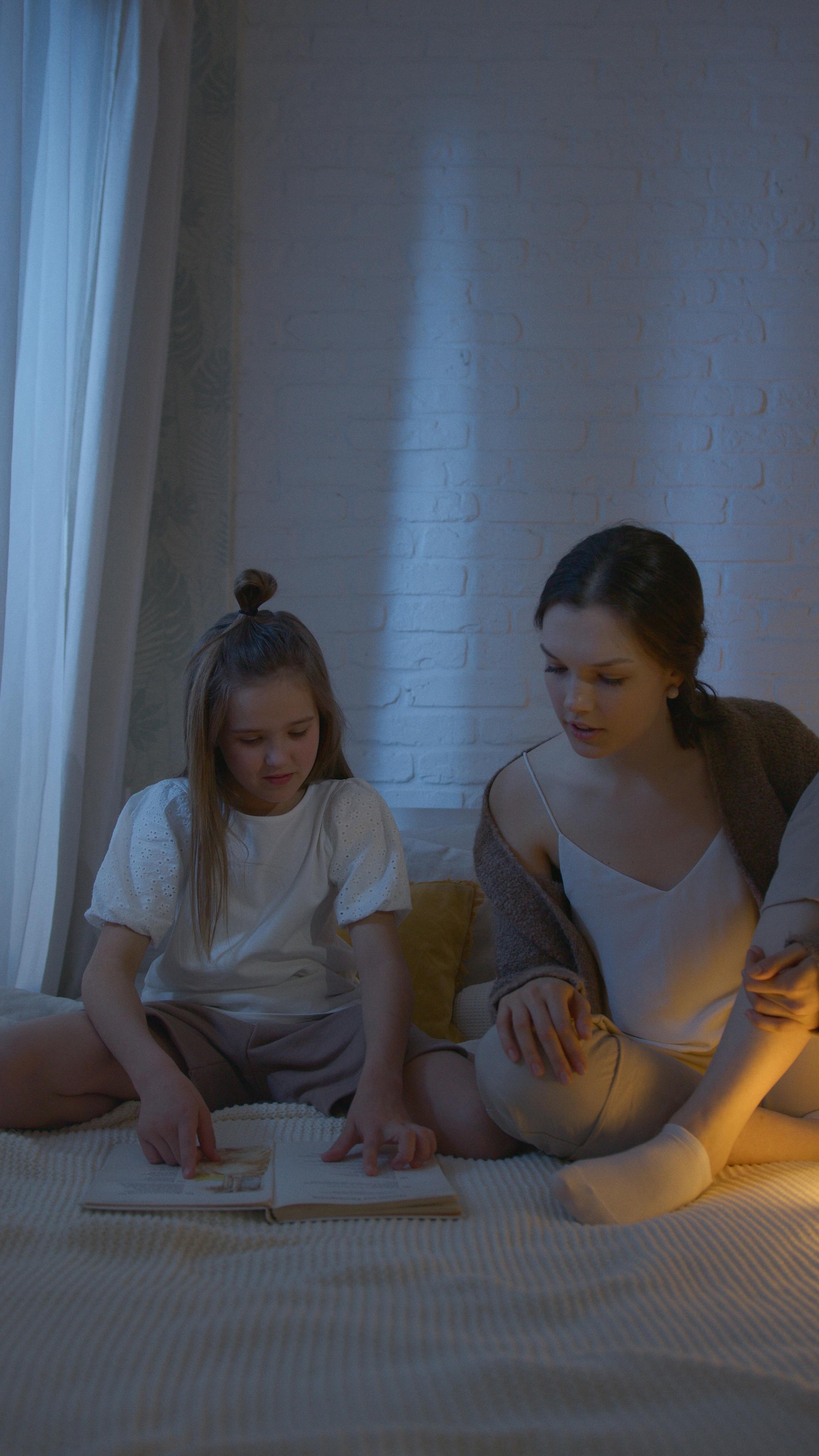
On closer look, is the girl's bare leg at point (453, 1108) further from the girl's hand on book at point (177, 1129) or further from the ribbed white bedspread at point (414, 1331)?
the girl's hand on book at point (177, 1129)

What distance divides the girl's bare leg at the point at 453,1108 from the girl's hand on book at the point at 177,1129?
239mm

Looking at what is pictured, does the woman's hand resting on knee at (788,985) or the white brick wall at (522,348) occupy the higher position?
the white brick wall at (522,348)

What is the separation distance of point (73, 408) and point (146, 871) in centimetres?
86

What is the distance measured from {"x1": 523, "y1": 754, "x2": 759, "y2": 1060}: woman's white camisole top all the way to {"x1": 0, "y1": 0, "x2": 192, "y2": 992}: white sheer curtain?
0.92 meters

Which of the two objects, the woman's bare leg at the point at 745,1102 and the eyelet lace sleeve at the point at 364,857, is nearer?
the woman's bare leg at the point at 745,1102

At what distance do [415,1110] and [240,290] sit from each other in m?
1.68

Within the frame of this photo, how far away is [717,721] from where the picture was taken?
4.10 feet

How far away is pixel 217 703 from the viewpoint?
4.40ft

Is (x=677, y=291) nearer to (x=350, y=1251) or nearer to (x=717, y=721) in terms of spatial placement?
(x=717, y=721)

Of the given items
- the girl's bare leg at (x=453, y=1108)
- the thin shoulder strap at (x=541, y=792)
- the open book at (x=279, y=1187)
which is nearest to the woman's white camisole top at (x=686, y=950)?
the thin shoulder strap at (x=541, y=792)

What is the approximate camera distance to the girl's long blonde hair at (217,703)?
1.33m

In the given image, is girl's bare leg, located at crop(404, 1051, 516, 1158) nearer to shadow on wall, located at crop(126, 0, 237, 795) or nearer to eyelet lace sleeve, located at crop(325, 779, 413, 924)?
eyelet lace sleeve, located at crop(325, 779, 413, 924)

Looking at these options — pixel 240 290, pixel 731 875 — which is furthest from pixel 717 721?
pixel 240 290

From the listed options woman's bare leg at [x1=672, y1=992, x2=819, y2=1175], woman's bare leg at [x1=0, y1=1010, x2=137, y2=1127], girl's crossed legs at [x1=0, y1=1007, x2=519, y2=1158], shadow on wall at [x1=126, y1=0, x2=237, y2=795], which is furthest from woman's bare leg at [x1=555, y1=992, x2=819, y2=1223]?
shadow on wall at [x1=126, y1=0, x2=237, y2=795]
